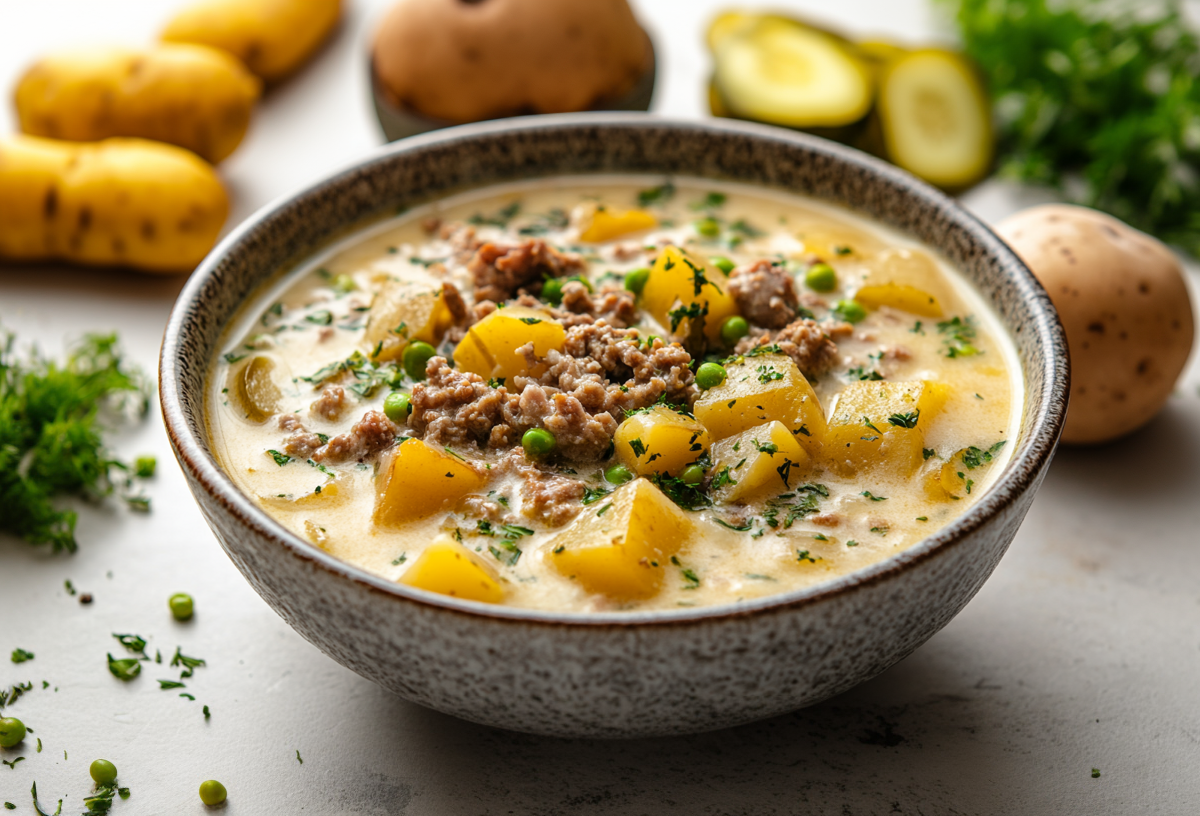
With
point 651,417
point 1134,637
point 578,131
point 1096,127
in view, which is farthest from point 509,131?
point 1096,127

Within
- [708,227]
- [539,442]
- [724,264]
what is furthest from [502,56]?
[539,442]

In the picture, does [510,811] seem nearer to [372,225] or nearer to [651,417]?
[651,417]

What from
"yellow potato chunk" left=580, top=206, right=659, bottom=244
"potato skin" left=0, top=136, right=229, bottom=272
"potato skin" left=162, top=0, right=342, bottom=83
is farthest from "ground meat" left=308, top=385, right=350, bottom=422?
"potato skin" left=162, top=0, right=342, bottom=83

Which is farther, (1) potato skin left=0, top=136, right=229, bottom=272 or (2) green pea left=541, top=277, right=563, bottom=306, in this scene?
(1) potato skin left=0, top=136, right=229, bottom=272

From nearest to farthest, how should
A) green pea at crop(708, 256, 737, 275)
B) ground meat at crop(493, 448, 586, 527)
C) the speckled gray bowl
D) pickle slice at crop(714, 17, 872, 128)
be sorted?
the speckled gray bowl < ground meat at crop(493, 448, 586, 527) < green pea at crop(708, 256, 737, 275) < pickle slice at crop(714, 17, 872, 128)

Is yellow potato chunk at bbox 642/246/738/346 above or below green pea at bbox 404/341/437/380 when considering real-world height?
above

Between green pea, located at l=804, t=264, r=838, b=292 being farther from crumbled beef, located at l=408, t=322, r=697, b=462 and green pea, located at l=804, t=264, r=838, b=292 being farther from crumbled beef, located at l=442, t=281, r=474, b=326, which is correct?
crumbled beef, located at l=442, t=281, r=474, b=326

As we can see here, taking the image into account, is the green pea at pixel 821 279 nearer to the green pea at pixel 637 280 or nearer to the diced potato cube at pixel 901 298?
the diced potato cube at pixel 901 298
